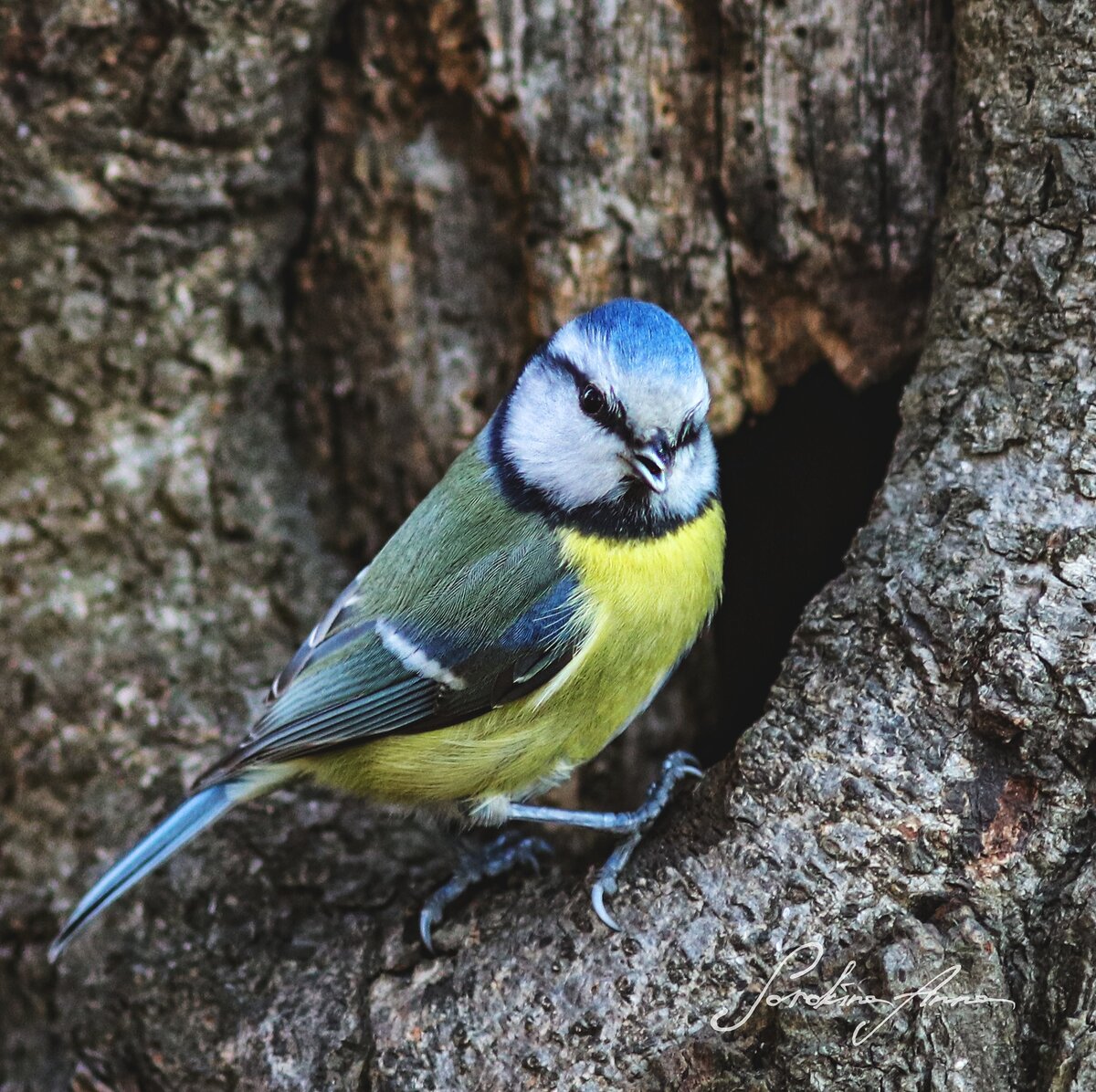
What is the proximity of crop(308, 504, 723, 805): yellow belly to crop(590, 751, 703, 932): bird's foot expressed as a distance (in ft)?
0.37

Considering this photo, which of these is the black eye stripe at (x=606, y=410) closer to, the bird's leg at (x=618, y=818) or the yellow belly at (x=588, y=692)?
the yellow belly at (x=588, y=692)

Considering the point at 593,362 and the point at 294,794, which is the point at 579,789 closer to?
the point at 294,794

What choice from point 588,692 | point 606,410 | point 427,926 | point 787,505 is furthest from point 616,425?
point 427,926

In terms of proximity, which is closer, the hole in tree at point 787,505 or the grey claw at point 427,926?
the grey claw at point 427,926

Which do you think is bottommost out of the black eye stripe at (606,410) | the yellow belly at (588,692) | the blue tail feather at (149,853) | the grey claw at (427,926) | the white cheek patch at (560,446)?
the grey claw at (427,926)

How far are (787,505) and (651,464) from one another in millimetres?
551

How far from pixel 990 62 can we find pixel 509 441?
94 centimetres

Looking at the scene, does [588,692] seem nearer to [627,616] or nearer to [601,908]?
[627,616]

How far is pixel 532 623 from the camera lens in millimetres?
1753

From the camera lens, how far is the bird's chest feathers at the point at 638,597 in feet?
5.77

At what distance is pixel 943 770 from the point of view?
1.54 m

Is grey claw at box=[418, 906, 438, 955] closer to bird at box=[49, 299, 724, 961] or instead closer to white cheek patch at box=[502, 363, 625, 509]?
bird at box=[49, 299, 724, 961]
